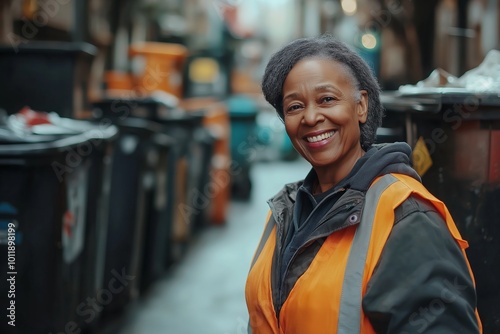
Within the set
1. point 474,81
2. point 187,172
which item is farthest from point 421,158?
point 187,172

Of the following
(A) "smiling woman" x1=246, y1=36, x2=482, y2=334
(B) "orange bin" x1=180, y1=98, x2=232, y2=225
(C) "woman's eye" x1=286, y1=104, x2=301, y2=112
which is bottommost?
(B) "orange bin" x1=180, y1=98, x2=232, y2=225

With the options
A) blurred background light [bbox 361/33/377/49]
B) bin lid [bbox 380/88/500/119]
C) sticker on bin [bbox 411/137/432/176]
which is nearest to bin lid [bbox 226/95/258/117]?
blurred background light [bbox 361/33/377/49]

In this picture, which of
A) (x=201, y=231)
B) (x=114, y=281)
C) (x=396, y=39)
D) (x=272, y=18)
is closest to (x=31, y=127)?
(x=114, y=281)

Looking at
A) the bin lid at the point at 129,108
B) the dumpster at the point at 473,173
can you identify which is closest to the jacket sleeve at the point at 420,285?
the dumpster at the point at 473,173

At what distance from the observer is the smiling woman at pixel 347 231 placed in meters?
1.68

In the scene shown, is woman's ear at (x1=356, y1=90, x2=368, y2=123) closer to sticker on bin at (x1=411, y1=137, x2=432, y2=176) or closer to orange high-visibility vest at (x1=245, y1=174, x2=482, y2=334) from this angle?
orange high-visibility vest at (x1=245, y1=174, x2=482, y2=334)

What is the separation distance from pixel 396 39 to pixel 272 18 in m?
32.2

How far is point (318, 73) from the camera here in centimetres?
204

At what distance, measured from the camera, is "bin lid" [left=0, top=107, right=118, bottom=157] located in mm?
3609

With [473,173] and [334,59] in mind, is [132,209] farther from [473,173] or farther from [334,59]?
[334,59]

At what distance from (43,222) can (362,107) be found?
2.15 metres

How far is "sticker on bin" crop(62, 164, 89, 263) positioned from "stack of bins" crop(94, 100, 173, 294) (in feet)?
3.30

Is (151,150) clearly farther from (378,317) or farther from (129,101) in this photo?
(378,317)

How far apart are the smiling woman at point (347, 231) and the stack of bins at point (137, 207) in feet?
11.0
